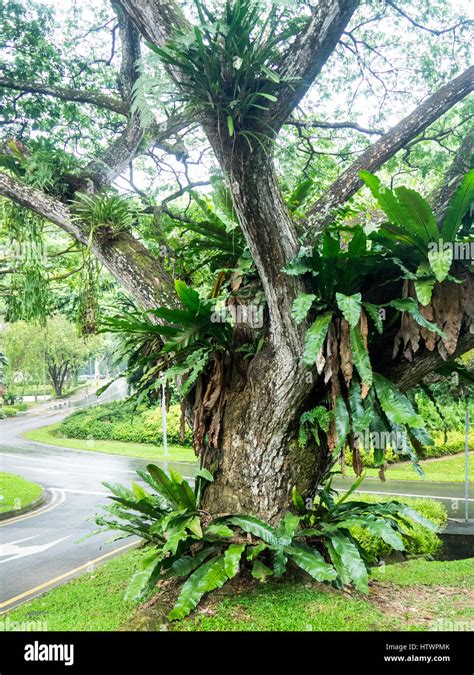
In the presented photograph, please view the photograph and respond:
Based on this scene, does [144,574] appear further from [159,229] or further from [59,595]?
[159,229]

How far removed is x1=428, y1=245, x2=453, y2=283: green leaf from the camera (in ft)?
6.97

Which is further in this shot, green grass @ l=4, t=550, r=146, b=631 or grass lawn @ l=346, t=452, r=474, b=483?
grass lawn @ l=346, t=452, r=474, b=483

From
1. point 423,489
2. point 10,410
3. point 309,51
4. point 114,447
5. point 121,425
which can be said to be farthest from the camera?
point 10,410

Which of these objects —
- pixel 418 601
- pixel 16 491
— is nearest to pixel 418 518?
pixel 418 601

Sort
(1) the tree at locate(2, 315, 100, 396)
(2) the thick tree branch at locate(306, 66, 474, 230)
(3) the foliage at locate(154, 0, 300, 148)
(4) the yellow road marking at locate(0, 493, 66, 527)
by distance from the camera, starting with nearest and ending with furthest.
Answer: (3) the foliage at locate(154, 0, 300, 148)
(2) the thick tree branch at locate(306, 66, 474, 230)
(4) the yellow road marking at locate(0, 493, 66, 527)
(1) the tree at locate(2, 315, 100, 396)

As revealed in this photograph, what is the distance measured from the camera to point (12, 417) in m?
15.2

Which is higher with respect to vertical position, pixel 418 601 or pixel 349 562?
pixel 349 562

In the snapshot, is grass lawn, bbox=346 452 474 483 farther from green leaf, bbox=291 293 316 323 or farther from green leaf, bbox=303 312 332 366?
green leaf, bbox=291 293 316 323

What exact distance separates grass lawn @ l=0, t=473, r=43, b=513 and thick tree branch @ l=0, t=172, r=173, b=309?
15.7 ft

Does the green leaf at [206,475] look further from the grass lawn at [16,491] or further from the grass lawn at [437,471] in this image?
the grass lawn at [437,471]

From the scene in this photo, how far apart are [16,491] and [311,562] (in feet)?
20.8

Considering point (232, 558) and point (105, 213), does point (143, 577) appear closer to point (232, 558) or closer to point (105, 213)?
point (232, 558)

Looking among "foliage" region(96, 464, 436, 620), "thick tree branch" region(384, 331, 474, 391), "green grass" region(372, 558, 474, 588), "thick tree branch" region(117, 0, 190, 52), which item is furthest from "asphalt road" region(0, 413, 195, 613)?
"thick tree branch" region(117, 0, 190, 52)

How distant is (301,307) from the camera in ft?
7.29
